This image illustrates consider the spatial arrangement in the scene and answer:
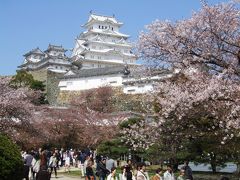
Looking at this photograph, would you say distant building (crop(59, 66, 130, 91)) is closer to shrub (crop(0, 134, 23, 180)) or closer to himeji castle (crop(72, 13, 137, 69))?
himeji castle (crop(72, 13, 137, 69))

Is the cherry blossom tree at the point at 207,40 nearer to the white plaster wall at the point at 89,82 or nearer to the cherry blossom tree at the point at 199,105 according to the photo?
the cherry blossom tree at the point at 199,105

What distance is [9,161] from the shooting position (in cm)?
1171

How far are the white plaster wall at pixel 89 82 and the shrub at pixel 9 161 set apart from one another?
5049 centimetres

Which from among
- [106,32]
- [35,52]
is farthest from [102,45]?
[35,52]

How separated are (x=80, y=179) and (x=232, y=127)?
9.82 metres

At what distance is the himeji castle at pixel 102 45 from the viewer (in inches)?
3093

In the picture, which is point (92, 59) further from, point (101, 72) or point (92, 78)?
point (101, 72)

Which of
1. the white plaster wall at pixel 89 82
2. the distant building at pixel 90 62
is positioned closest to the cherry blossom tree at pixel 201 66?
the distant building at pixel 90 62

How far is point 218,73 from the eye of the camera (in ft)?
46.7

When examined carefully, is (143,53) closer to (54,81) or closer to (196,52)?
(196,52)

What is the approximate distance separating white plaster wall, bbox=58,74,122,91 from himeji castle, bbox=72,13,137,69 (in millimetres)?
10589

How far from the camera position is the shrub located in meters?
11.5

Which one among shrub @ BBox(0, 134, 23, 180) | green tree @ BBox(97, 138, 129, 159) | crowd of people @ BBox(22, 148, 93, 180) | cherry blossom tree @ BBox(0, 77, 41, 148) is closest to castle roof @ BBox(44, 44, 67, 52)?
crowd of people @ BBox(22, 148, 93, 180)

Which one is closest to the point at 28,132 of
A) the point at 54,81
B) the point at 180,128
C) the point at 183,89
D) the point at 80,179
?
the point at 80,179
